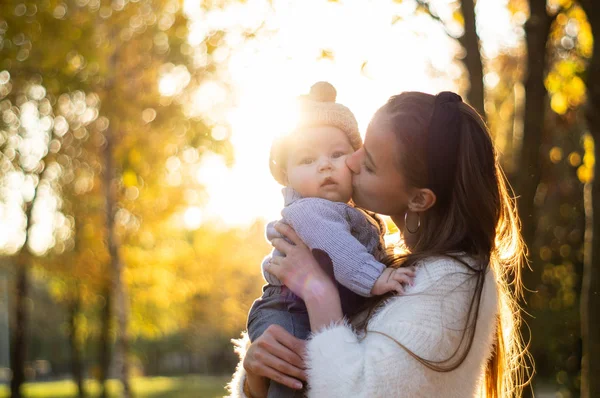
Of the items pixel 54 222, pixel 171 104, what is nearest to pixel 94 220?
pixel 54 222

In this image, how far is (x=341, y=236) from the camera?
305 cm

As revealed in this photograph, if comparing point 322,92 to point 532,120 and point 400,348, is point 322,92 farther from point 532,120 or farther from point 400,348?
point 532,120

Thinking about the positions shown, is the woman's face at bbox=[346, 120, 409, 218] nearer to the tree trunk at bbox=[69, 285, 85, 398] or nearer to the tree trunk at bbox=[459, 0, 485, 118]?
the tree trunk at bbox=[459, 0, 485, 118]

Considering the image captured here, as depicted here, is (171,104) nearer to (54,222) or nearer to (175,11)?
(175,11)

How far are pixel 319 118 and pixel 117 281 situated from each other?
35.3ft

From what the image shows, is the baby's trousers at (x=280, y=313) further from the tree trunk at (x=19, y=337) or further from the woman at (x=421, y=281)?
the tree trunk at (x=19, y=337)

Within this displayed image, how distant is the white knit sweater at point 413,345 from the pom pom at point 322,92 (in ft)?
3.57

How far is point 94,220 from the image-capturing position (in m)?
18.8

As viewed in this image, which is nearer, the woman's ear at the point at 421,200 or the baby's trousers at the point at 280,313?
the woman's ear at the point at 421,200

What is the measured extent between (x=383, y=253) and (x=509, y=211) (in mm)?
534

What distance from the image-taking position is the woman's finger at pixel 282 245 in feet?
10.5

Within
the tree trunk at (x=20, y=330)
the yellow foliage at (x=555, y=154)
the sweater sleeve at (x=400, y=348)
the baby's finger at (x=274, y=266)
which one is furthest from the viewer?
the tree trunk at (x=20, y=330)

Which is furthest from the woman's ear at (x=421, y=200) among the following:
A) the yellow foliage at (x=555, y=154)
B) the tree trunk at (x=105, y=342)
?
the tree trunk at (x=105, y=342)

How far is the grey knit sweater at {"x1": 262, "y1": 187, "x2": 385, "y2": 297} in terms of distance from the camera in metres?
2.94
